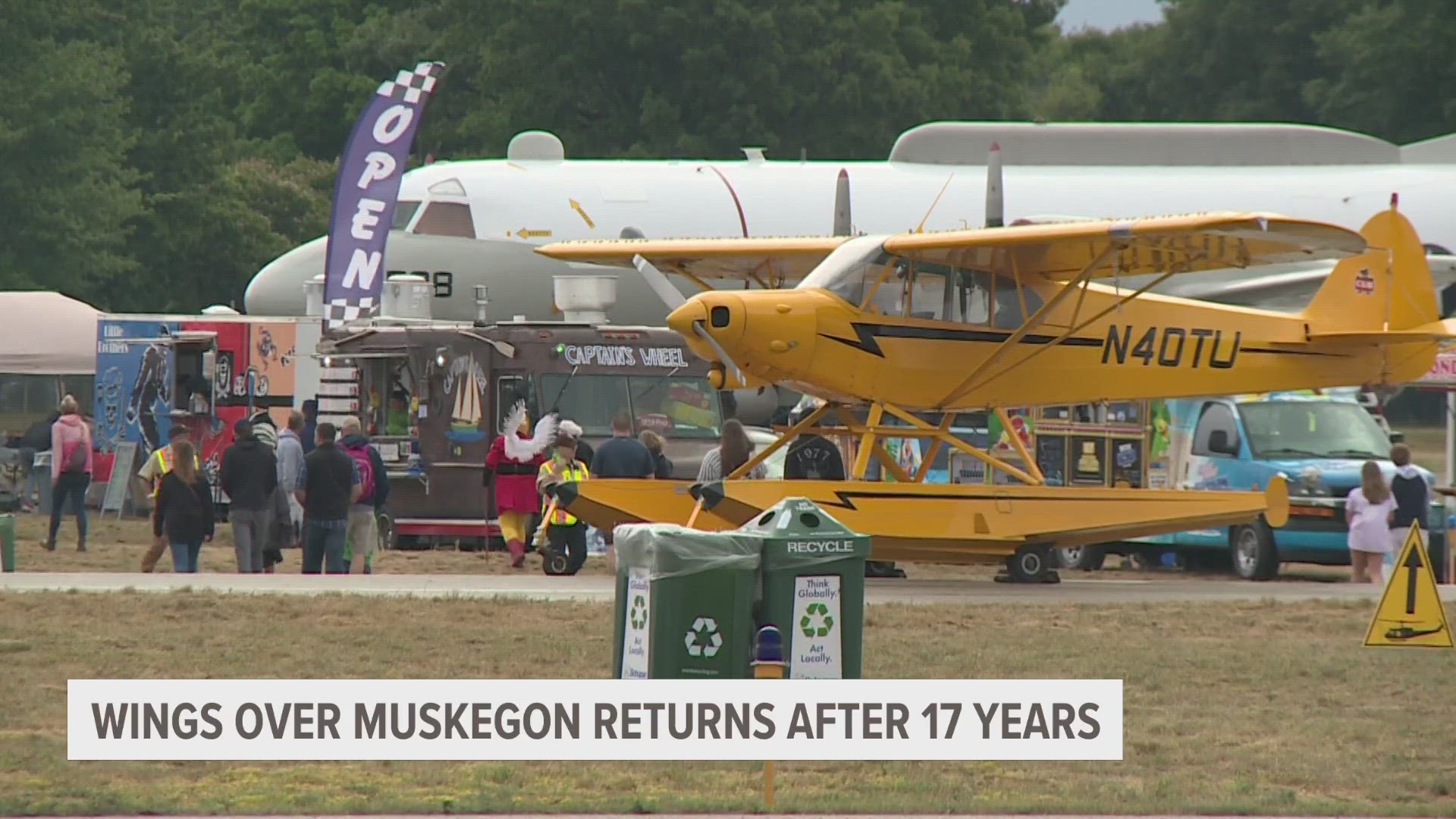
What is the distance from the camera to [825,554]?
9.66 metres

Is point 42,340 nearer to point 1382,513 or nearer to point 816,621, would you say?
point 1382,513

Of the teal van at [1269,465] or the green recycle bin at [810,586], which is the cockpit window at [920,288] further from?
the green recycle bin at [810,586]

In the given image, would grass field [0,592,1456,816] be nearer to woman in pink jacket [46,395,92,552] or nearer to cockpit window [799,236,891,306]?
cockpit window [799,236,891,306]

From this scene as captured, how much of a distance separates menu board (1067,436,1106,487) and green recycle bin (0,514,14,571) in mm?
10318

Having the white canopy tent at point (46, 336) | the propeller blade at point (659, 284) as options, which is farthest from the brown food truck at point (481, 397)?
the white canopy tent at point (46, 336)

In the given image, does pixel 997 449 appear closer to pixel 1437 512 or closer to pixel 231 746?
pixel 1437 512

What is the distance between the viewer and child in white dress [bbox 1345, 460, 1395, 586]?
61.5 ft

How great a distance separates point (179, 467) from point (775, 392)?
9.46m

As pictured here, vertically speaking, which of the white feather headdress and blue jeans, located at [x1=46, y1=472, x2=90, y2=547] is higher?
the white feather headdress

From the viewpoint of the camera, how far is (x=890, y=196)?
3073 cm

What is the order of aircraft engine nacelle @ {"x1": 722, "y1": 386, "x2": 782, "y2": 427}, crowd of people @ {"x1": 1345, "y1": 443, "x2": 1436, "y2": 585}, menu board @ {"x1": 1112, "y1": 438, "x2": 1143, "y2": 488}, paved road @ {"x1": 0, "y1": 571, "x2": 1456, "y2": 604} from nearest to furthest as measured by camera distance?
paved road @ {"x1": 0, "y1": 571, "x2": 1456, "y2": 604} < crowd of people @ {"x1": 1345, "y1": 443, "x2": 1436, "y2": 585} < menu board @ {"x1": 1112, "y1": 438, "x2": 1143, "y2": 488} < aircraft engine nacelle @ {"x1": 722, "y1": 386, "x2": 782, "y2": 427}

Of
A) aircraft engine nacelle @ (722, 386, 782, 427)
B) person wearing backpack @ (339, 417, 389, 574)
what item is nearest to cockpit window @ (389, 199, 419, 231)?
aircraft engine nacelle @ (722, 386, 782, 427)

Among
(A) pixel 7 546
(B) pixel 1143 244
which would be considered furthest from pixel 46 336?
(B) pixel 1143 244

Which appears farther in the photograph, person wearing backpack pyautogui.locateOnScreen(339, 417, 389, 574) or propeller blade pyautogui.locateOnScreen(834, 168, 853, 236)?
propeller blade pyautogui.locateOnScreen(834, 168, 853, 236)
